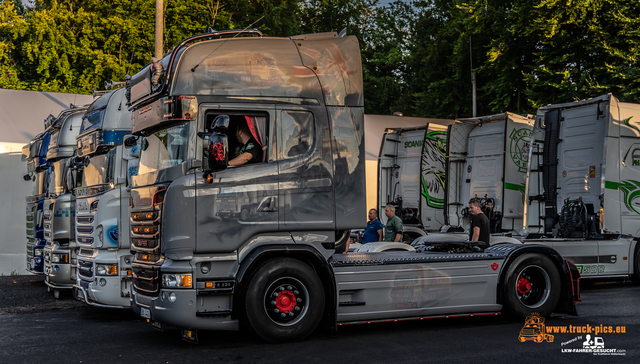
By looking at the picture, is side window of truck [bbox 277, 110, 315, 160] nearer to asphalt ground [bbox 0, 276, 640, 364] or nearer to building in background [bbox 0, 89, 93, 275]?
asphalt ground [bbox 0, 276, 640, 364]

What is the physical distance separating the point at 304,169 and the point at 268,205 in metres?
0.62

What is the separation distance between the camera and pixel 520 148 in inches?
579

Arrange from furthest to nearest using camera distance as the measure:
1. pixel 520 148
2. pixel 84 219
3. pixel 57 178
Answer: pixel 520 148, pixel 57 178, pixel 84 219

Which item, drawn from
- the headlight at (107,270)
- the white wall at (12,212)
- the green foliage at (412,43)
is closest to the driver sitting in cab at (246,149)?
the headlight at (107,270)

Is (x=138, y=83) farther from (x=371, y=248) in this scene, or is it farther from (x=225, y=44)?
(x=371, y=248)

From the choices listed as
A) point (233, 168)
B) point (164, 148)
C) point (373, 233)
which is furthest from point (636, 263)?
point (164, 148)

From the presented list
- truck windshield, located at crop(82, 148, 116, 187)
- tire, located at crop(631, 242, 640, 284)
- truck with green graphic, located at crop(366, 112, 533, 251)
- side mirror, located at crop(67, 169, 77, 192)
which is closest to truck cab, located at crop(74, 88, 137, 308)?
truck windshield, located at crop(82, 148, 116, 187)

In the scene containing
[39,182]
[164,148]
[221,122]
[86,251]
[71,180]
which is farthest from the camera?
[39,182]

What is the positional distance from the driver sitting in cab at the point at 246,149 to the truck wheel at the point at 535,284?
3.91 meters

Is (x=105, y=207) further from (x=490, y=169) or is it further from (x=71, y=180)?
(x=490, y=169)

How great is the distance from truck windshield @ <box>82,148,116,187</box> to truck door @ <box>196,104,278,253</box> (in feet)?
13.0

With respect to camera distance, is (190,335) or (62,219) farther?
(62,219)

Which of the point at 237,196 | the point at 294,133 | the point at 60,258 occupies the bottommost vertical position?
the point at 60,258

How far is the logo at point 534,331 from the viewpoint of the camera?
25.8 feet
